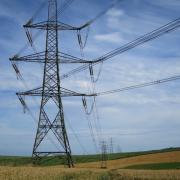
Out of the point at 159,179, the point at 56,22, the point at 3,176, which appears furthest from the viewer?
the point at 56,22

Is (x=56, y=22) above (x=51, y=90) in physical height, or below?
above

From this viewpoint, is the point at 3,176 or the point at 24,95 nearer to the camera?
the point at 3,176

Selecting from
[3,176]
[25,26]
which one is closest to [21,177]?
[3,176]

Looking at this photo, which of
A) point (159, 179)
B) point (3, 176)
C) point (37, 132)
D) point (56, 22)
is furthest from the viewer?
point (56, 22)

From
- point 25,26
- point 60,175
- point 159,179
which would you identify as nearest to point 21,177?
point 60,175

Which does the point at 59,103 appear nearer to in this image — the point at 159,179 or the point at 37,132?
the point at 37,132

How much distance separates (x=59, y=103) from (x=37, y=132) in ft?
13.3

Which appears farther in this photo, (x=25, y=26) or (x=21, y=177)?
(x=25, y=26)

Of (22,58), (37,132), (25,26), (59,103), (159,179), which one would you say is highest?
(25,26)

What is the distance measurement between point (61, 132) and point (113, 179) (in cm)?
1447

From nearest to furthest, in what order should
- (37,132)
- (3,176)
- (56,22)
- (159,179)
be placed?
(3,176), (159,179), (37,132), (56,22)

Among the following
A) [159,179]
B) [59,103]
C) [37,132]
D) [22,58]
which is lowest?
[159,179]

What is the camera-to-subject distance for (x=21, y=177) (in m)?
33.6

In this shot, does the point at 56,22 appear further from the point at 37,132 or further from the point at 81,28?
the point at 37,132
